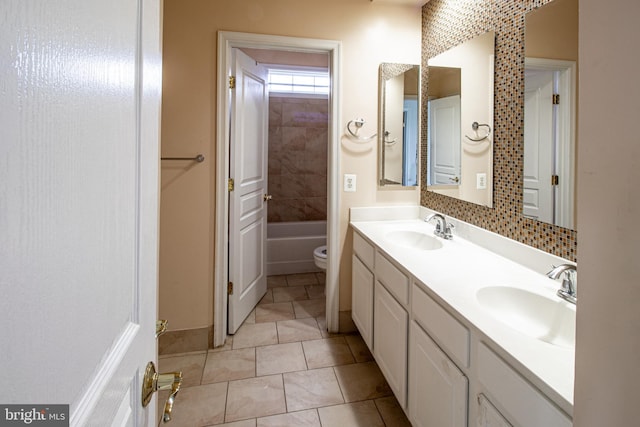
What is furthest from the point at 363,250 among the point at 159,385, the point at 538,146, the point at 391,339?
the point at 159,385

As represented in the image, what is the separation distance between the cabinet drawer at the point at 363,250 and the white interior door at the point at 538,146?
2.74ft

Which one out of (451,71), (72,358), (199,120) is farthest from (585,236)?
(199,120)

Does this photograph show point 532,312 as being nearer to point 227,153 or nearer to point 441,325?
point 441,325

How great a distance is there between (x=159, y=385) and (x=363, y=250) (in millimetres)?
1668

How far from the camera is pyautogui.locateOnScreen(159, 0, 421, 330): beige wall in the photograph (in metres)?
2.24

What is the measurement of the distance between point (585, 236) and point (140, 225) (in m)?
0.71

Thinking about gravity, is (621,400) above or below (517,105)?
below

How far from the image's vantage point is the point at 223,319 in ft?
8.00

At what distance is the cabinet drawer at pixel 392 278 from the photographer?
1.57m

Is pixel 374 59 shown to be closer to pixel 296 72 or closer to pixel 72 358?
pixel 296 72

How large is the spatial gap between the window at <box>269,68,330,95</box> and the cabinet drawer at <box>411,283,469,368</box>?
3607mm

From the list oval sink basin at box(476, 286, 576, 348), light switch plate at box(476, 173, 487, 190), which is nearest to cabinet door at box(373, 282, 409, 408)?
oval sink basin at box(476, 286, 576, 348)

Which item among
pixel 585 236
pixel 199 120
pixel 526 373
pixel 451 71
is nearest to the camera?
pixel 585 236

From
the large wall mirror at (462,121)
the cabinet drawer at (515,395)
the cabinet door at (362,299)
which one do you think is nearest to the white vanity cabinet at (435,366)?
the cabinet drawer at (515,395)
